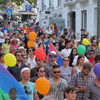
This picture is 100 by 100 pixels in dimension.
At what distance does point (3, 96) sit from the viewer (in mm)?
3213

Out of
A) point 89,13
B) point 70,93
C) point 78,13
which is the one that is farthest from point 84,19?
point 70,93

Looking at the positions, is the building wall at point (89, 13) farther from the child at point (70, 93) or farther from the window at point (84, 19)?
the child at point (70, 93)

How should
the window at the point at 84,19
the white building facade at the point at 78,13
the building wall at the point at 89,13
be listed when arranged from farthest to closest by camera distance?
the window at the point at 84,19 < the white building facade at the point at 78,13 < the building wall at the point at 89,13

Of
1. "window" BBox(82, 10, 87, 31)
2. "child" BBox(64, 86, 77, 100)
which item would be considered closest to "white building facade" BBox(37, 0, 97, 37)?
"window" BBox(82, 10, 87, 31)

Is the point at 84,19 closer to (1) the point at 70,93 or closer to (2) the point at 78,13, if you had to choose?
(2) the point at 78,13

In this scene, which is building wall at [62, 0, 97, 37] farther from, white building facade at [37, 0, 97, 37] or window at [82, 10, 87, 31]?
window at [82, 10, 87, 31]

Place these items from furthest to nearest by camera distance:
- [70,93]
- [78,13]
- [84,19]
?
1. [78,13]
2. [84,19]
3. [70,93]

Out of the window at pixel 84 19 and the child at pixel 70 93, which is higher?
the window at pixel 84 19

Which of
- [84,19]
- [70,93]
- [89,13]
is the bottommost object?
[70,93]

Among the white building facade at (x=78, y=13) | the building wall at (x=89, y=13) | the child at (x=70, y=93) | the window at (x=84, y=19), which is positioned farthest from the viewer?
the window at (x=84, y=19)

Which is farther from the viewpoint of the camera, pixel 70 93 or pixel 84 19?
pixel 84 19

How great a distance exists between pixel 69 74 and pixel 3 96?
316 centimetres

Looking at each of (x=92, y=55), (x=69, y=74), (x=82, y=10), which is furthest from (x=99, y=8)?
(x=82, y=10)

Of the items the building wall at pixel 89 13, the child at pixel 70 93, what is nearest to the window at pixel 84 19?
the building wall at pixel 89 13
